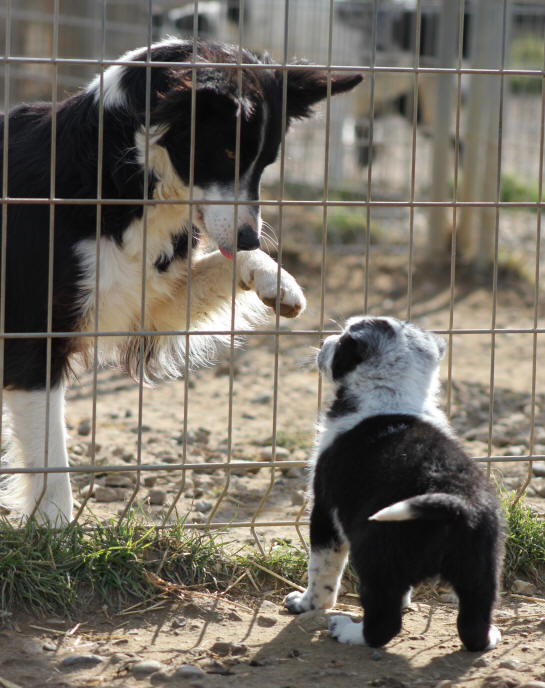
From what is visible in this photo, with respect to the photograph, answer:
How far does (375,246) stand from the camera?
8836 mm

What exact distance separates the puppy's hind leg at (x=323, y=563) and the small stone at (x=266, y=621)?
0.28 feet

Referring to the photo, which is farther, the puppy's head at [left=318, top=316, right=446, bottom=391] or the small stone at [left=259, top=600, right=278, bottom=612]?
the small stone at [left=259, top=600, right=278, bottom=612]

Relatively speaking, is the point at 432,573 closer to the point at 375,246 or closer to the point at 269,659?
the point at 269,659

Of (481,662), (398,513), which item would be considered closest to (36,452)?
(398,513)

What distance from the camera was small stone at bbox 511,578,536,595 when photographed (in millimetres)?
3215

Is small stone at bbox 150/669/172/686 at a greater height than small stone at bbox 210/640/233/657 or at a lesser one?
greater

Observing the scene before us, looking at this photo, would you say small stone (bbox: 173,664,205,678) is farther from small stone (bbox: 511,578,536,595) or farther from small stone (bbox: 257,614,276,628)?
small stone (bbox: 511,578,536,595)

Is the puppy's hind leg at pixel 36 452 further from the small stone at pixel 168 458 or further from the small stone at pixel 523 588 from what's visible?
the small stone at pixel 523 588

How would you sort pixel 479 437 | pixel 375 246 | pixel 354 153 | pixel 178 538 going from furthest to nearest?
pixel 354 153 < pixel 375 246 < pixel 479 437 < pixel 178 538

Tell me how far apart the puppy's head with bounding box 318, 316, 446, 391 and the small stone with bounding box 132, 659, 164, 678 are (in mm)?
974

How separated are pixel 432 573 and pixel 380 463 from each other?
33 centimetres

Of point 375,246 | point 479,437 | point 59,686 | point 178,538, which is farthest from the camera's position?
point 375,246

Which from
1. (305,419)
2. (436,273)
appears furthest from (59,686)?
(436,273)

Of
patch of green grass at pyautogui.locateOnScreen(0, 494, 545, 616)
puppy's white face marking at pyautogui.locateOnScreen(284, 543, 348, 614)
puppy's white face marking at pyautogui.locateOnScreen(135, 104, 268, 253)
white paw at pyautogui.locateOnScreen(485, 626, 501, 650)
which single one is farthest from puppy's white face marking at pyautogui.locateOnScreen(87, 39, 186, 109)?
white paw at pyautogui.locateOnScreen(485, 626, 501, 650)
